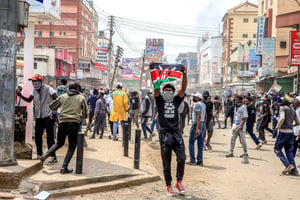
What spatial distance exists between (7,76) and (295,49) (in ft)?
60.4

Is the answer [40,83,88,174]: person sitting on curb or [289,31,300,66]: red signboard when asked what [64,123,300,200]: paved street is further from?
[289,31,300,66]: red signboard

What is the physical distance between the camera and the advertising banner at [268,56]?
33.9 metres

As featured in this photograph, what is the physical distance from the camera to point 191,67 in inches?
6575

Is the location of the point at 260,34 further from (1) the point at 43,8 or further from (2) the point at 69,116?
(2) the point at 69,116

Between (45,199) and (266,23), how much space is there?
125 feet

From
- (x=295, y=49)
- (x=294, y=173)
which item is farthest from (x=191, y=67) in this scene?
(x=294, y=173)

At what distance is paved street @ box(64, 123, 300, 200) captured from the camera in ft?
21.8

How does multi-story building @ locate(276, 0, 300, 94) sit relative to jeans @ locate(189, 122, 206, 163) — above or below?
above

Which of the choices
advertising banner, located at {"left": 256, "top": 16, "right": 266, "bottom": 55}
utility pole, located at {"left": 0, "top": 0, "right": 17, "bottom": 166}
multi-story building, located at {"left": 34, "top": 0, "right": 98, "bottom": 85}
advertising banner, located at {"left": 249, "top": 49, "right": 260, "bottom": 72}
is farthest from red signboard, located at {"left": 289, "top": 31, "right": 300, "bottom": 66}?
multi-story building, located at {"left": 34, "top": 0, "right": 98, "bottom": 85}

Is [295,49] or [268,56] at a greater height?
[268,56]

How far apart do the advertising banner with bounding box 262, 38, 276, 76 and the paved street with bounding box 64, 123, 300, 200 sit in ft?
77.7

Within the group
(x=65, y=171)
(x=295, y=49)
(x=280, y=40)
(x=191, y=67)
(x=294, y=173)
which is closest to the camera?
(x=65, y=171)

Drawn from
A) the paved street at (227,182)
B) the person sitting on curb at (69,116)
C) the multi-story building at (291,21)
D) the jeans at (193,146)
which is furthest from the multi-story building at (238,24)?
the person sitting on curb at (69,116)

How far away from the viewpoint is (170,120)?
252 inches
